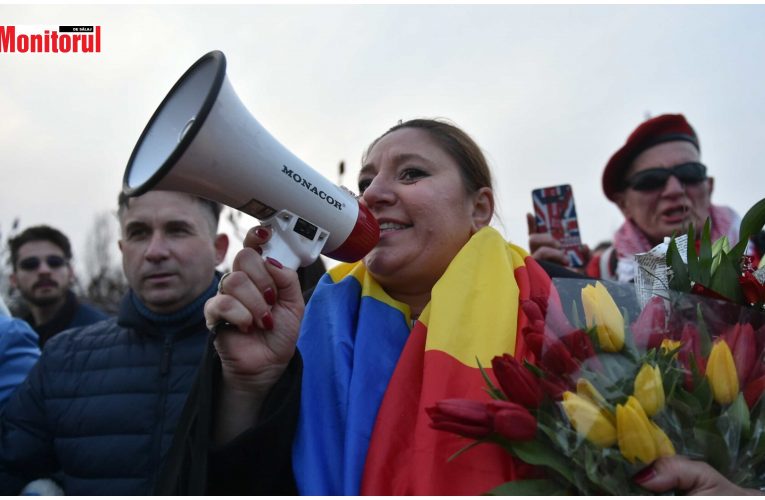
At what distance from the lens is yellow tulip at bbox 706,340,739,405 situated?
1.26 m

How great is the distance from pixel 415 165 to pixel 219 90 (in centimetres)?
84

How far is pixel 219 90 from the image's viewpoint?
1640mm

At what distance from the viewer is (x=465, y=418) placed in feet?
4.18

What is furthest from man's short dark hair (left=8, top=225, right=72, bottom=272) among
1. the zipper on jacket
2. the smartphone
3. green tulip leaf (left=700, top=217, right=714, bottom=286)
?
green tulip leaf (left=700, top=217, right=714, bottom=286)

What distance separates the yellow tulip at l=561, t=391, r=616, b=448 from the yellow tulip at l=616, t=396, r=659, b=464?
2 cm

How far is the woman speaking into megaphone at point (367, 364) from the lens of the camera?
1.62 meters

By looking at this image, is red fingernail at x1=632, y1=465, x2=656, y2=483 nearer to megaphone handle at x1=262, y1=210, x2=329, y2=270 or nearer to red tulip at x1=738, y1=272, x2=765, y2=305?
red tulip at x1=738, y1=272, x2=765, y2=305

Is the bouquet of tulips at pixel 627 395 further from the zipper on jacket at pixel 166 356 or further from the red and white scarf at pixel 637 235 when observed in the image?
the red and white scarf at pixel 637 235

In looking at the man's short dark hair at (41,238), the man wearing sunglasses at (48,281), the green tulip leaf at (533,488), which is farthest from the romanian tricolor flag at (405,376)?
the man's short dark hair at (41,238)

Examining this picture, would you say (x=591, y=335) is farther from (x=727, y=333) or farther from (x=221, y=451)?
(x=221, y=451)

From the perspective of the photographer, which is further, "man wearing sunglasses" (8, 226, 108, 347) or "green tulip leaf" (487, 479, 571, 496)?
"man wearing sunglasses" (8, 226, 108, 347)

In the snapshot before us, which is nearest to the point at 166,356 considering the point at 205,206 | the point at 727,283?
the point at 205,206

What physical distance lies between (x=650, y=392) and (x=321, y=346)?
1.05 m

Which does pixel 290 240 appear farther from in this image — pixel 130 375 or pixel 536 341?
pixel 130 375
